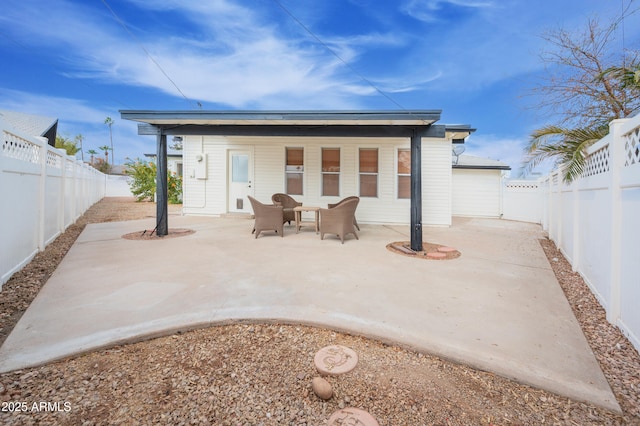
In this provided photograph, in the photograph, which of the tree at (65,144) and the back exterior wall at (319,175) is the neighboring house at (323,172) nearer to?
the back exterior wall at (319,175)

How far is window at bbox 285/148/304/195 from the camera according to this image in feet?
30.2

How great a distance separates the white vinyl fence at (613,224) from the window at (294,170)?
260 inches

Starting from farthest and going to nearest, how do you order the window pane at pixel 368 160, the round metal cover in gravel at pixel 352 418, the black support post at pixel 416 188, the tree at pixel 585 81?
the window pane at pixel 368 160 → the tree at pixel 585 81 → the black support post at pixel 416 188 → the round metal cover in gravel at pixel 352 418

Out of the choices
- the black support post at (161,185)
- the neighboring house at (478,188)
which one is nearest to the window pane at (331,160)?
the black support post at (161,185)

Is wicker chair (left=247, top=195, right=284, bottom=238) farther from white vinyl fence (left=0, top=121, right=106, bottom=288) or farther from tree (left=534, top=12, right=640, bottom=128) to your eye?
tree (left=534, top=12, right=640, bottom=128)

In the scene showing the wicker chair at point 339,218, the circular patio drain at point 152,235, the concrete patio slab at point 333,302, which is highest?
the wicker chair at point 339,218

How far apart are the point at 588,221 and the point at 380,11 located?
1013 centimetres

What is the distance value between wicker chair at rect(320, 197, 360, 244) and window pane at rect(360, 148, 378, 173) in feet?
10.7

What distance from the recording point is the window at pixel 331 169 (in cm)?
900

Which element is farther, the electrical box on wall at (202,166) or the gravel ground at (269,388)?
the electrical box on wall at (202,166)

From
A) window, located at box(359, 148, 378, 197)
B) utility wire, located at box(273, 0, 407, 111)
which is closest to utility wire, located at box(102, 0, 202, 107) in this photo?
utility wire, located at box(273, 0, 407, 111)

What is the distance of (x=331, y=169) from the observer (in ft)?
29.6

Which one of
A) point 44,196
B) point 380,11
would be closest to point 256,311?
point 44,196

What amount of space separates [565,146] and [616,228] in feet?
7.71
